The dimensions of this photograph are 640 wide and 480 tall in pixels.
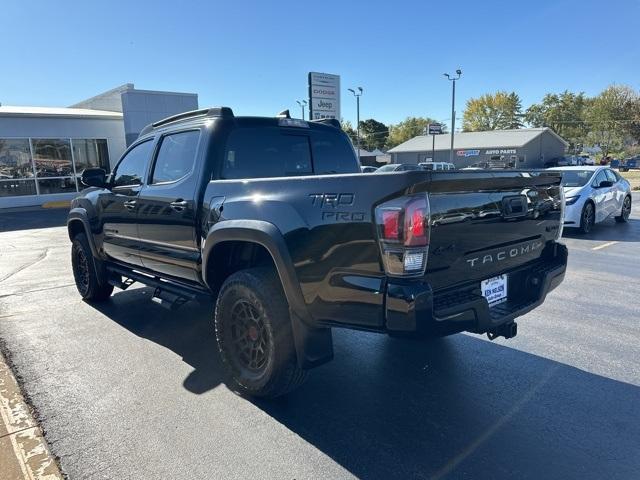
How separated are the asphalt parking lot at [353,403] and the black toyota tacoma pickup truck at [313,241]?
0.41 metres

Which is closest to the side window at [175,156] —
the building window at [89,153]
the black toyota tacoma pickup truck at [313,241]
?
the black toyota tacoma pickup truck at [313,241]

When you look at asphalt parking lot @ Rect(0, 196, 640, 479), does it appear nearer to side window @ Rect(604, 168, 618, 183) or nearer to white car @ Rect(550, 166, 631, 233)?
white car @ Rect(550, 166, 631, 233)

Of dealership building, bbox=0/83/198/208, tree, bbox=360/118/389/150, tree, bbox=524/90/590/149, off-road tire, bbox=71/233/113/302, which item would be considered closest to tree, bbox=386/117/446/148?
tree, bbox=360/118/389/150

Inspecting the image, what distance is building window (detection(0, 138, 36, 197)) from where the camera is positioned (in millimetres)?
18500

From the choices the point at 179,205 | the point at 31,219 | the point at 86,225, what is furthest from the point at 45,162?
the point at 179,205

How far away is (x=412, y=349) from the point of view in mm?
4070

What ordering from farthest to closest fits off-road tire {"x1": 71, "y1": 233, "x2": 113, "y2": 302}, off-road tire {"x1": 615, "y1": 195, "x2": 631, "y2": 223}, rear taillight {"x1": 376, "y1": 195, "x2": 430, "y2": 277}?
off-road tire {"x1": 615, "y1": 195, "x2": 631, "y2": 223}, off-road tire {"x1": 71, "y1": 233, "x2": 113, "y2": 302}, rear taillight {"x1": 376, "y1": 195, "x2": 430, "y2": 277}

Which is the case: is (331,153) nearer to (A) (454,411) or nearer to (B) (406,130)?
(A) (454,411)

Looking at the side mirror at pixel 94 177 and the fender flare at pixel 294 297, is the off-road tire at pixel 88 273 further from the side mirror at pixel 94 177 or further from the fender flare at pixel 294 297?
the fender flare at pixel 294 297

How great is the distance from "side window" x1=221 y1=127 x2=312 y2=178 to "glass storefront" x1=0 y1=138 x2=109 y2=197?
19.1 m

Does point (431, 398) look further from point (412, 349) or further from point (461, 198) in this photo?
point (461, 198)

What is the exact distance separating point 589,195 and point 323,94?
34.1ft

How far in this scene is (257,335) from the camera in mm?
3184

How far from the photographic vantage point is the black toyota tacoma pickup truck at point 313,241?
2.40 metres
